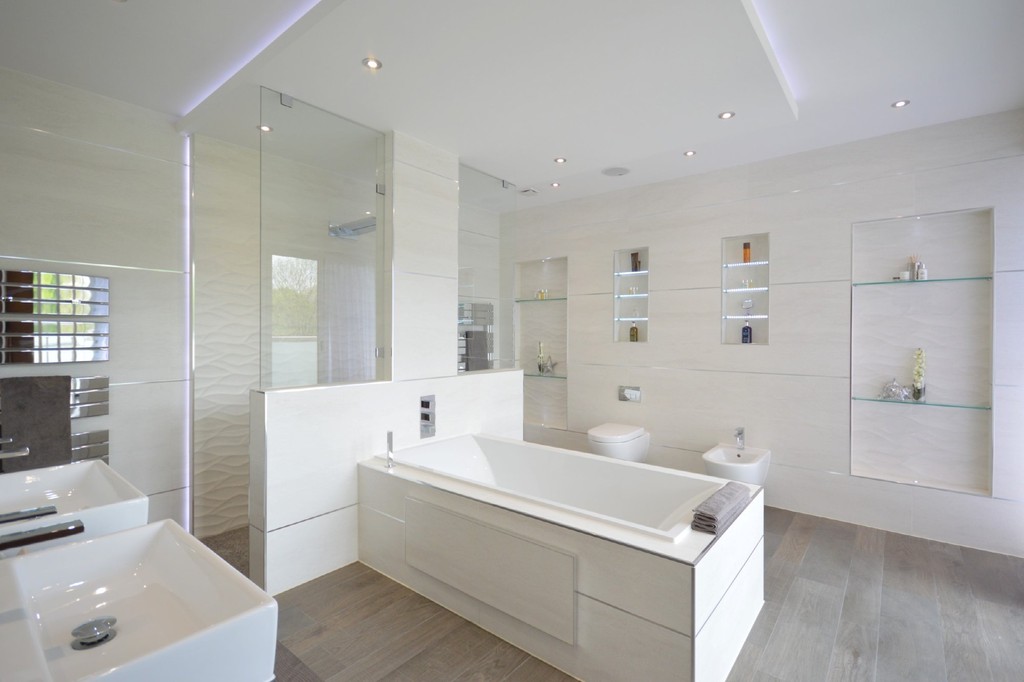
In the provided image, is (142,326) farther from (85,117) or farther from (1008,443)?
(1008,443)

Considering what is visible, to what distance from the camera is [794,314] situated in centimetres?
359

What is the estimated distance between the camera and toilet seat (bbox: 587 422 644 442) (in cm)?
399

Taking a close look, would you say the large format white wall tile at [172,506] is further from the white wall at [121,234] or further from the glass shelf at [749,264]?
the glass shelf at [749,264]

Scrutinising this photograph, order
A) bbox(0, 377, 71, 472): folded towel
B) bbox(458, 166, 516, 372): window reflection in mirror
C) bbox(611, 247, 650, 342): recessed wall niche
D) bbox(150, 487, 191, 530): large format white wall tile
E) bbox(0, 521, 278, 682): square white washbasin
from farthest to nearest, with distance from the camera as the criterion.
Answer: bbox(611, 247, 650, 342): recessed wall niche, bbox(458, 166, 516, 372): window reflection in mirror, bbox(150, 487, 191, 530): large format white wall tile, bbox(0, 377, 71, 472): folded towel, bbox(0, 521, 278, 682): square white washbasin

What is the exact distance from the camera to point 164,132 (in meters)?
2.92

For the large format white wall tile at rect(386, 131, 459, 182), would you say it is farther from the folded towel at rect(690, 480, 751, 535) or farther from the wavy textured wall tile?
the folded towel at rect(690, 480, 751, 535)

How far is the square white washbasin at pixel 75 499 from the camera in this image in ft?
4.44

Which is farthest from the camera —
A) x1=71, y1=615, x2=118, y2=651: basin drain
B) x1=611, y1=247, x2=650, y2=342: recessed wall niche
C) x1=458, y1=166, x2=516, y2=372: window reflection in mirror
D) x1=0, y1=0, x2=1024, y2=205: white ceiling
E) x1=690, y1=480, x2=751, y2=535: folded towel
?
x1=611, y1=247, x2=650, y2=342: recessed wall niche

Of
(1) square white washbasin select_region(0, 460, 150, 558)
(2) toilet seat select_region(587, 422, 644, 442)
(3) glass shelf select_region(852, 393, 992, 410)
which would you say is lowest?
(2) toilet seat select_region(587, 422, 644, 442)

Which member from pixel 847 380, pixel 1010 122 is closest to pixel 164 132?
pixel 847 380

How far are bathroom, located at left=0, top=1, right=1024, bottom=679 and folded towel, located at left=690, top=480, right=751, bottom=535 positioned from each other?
178 centimetres

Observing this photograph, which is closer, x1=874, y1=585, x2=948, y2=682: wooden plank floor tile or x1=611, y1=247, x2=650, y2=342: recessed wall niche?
x1=874, y1=585, x2=948, y2=682: wooden plank floor tile

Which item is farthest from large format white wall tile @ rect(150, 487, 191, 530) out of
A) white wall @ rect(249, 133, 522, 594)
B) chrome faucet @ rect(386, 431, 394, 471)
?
chrome faucet @ rect(386, 431, 394, 471)

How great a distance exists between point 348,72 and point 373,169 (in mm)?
734
